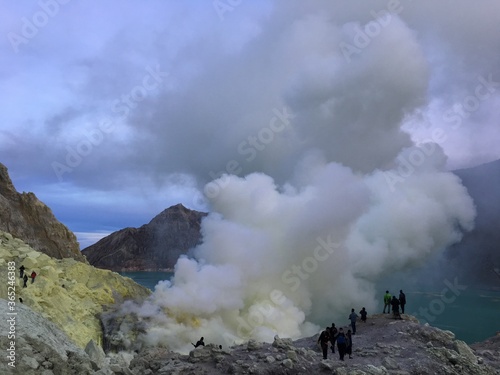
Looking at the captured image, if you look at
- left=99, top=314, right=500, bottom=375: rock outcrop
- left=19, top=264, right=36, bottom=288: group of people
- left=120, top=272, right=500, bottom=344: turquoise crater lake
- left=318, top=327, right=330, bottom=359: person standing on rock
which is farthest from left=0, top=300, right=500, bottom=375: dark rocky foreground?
left=120, top=272, right=500, bottom=344: turquoise crater lake

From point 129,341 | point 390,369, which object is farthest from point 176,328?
point 390,369

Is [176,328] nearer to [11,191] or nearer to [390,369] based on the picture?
[390,369]

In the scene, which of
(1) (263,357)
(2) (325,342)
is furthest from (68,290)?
(2) (325,342)

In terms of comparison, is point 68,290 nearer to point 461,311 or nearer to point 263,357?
point 263,357

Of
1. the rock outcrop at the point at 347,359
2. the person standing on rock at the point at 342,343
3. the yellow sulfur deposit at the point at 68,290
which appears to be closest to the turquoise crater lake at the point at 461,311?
the yellow sulfur deposit at the point at 68,290

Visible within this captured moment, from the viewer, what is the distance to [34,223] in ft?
358

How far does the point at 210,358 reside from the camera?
22875 mm

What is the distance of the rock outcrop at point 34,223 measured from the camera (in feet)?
345

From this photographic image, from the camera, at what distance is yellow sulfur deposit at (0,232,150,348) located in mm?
43419

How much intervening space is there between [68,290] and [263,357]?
→ 3849 centimetres

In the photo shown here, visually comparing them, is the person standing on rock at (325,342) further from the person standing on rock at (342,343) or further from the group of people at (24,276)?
the group of people at (24,276)

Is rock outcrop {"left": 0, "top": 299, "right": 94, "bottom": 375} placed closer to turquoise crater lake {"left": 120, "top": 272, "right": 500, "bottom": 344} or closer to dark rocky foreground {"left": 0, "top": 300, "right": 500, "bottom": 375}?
dark rocky foreground {"left": 0, "top": 300, "right": 500, "bottom": 375}

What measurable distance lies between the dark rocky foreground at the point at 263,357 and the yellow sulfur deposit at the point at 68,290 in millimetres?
19915

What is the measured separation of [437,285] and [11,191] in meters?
155
